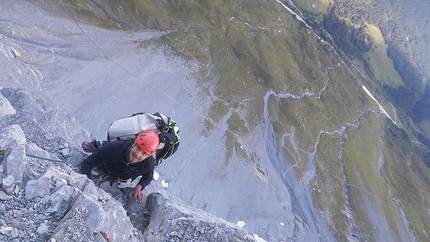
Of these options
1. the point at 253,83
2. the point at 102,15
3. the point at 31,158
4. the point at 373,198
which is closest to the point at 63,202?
the point at 31,158

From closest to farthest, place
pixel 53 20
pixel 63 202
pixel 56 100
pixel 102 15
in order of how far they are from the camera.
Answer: pixel 63 202
pixel 56 100
pixel 53 20
pixel 102 15

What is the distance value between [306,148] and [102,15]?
53.7 meters

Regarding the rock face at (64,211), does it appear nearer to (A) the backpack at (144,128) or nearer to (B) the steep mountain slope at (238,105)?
(A) the backpack at (144,128)

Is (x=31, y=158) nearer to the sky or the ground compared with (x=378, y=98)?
nearer to the sky

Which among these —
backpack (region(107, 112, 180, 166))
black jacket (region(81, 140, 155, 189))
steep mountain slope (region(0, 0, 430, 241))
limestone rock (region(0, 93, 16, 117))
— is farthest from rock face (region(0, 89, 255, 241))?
steep mountain slope (region(0, 0, 430, 241))

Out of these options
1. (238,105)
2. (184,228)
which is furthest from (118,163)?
(238,105)

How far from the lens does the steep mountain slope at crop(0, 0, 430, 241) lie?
142ft

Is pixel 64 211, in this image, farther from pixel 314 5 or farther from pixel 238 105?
pixel 314 5

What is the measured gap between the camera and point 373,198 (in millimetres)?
79125

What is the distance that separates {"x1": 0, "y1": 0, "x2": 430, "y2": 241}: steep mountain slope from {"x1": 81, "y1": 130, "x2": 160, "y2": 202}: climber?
22246 millimetres

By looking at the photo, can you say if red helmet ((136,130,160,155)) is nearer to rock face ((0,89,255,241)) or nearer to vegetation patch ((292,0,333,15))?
rock face ((0,89,255,241))

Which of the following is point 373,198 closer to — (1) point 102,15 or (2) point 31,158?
(1) point 102,15

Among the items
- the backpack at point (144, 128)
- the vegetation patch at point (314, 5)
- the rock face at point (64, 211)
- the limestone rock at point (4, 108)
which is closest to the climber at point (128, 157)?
the rock face at point (64, 211)

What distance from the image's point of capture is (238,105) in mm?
62125
